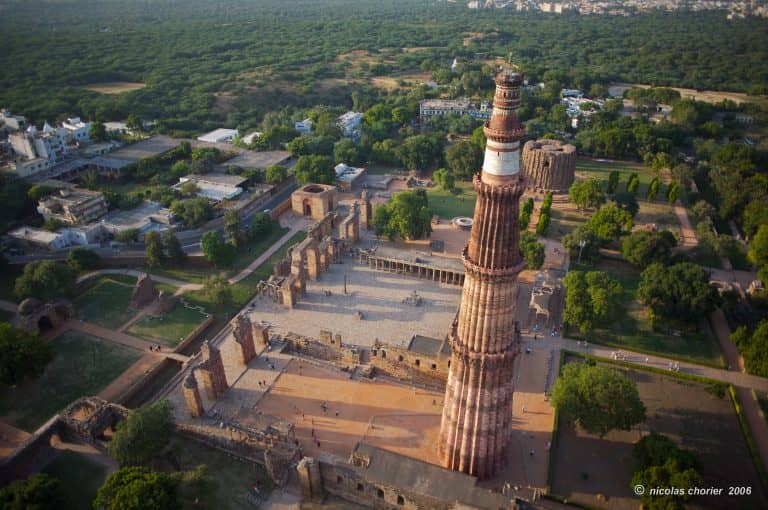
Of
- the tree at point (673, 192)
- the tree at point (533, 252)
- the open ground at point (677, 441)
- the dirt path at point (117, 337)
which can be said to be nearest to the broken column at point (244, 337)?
the dirt path at point (117, 337)

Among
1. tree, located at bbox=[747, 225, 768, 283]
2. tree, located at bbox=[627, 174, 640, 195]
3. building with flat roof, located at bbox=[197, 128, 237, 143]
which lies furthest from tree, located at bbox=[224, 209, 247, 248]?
tree, located at bbox=[747, 225, 768, 283]

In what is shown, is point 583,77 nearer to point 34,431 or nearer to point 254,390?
point 254,390

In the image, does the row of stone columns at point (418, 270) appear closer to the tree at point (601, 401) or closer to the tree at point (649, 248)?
the tree at point (649, 248)

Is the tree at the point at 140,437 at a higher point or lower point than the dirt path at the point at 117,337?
higher

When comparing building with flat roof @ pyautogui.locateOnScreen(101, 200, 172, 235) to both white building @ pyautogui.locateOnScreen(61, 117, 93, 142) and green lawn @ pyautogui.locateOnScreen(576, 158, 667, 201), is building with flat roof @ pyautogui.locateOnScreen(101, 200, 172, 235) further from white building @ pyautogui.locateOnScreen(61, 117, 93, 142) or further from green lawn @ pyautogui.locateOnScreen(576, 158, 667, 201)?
green lawn @ pyautogui.locateOnScreen(576, 158, 667, 201)

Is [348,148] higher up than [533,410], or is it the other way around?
[348,148]

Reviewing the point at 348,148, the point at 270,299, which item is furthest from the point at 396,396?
the point at 348,148
